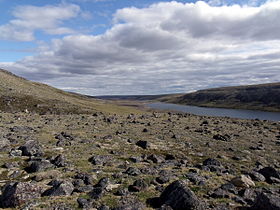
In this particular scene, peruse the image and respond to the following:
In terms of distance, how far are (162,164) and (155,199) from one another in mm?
9294

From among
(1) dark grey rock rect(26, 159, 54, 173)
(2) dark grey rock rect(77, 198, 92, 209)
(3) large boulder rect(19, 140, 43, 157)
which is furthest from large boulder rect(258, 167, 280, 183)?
(3) large boulder rect(19, 140, 43, 157)

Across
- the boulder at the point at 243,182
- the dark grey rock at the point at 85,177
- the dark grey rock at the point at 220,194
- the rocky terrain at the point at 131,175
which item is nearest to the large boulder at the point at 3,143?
the rocky terrain at the point at 131,175

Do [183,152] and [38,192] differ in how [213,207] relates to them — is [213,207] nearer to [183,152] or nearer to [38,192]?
[38,192]

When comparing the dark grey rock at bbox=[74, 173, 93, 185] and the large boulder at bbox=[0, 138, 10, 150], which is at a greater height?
the large boulder at bbox=[0, 138, 10, 150]

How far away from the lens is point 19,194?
16.2 meters

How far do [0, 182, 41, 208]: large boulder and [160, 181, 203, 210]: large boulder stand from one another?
8560mm

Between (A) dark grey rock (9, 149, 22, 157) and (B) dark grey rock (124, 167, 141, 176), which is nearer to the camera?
(B) dark grey rock (124, 167, 141, 176)

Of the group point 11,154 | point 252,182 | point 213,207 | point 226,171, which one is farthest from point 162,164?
point 11,154

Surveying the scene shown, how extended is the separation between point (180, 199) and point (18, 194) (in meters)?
10.2

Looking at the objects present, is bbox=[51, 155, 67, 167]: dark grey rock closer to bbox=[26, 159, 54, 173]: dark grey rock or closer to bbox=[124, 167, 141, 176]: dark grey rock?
bbox=[26, 159, 54, 173]: dark grey rock

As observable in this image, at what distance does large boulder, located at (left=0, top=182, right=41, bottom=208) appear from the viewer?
15.8m

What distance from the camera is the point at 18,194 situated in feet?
53.1

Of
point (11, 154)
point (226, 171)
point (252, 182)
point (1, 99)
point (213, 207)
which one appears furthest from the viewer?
point (1, 99)

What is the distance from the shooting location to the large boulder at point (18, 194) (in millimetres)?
15816
